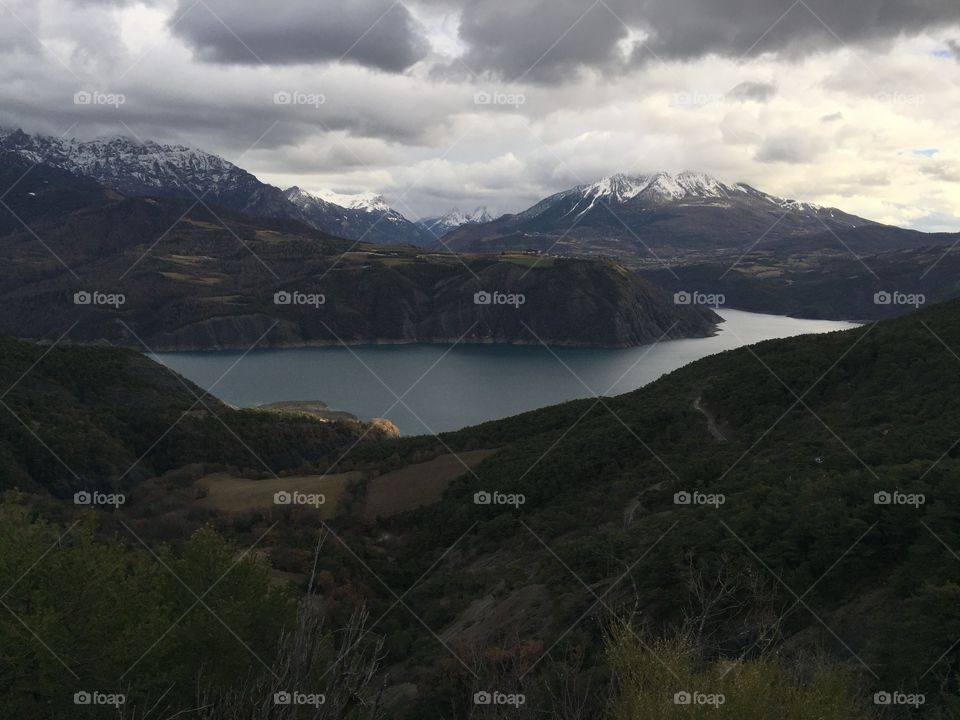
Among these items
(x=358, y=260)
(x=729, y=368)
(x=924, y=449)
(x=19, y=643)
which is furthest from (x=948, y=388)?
(x=358, y=260)

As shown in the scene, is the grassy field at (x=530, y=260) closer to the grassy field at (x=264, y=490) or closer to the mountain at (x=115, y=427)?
the mountain at (x=115, y=427)

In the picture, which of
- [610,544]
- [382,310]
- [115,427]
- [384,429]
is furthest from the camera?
[382,310]

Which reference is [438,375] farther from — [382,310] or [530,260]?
[530,260]

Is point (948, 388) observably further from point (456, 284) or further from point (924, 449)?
point (456, 284)

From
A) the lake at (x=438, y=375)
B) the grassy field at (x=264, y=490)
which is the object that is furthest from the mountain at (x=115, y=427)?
the lake at (x=438, y=375)

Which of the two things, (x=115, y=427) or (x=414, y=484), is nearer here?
(x=414, y=484)

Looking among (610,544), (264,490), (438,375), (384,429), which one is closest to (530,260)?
(438,375)
